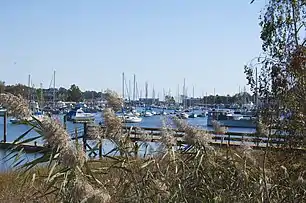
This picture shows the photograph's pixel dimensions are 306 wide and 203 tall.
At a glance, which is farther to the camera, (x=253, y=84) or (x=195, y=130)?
(x=253, y=84)

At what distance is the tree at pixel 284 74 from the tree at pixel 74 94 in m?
9.67

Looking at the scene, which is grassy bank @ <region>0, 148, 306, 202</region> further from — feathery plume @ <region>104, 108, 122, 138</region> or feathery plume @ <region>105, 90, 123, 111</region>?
feathery plume @ <region>105, 90, 123, 111</region>

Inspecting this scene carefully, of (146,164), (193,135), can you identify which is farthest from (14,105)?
(193,135)

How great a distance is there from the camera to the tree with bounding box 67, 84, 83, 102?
1723 cm

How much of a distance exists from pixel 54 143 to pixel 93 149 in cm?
134

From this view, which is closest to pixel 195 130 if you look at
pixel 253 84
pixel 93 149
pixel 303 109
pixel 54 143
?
pixel 93 149

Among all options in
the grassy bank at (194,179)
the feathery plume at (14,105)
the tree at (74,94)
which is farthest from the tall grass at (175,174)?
the tree at (74,94)

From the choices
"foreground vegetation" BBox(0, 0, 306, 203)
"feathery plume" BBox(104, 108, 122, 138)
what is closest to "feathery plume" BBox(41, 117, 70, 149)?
"foreground vegetation" BBox(0, 0, 306, 203)

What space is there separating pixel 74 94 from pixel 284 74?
40.2 feet

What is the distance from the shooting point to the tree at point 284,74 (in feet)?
19.6

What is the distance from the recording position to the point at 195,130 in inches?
172

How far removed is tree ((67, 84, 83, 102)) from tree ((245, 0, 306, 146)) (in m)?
9.67

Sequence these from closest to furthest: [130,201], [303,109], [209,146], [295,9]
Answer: [130,201], [209,146], [303,109], [295,9]

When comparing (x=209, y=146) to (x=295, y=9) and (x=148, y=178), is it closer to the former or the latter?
(x=148, y=178)
